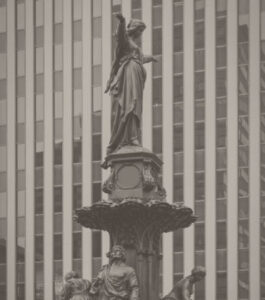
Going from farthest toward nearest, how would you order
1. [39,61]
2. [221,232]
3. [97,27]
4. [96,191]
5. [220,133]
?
[39,61] < [97,27] < [96,191] < [220,133] < [221,232]

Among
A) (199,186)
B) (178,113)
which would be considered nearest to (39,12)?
(178,113)

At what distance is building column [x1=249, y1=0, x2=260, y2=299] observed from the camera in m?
68.3

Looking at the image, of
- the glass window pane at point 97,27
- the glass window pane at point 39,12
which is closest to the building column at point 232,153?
the glass window pane at point 97,27

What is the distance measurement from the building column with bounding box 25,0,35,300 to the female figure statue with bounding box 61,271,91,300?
53.9 meters

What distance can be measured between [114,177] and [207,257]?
48860 millimetres

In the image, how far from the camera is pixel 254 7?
72688mm

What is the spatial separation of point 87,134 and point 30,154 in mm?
4910

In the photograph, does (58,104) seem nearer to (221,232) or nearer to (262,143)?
(262,143)

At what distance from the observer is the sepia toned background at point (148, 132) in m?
69.8

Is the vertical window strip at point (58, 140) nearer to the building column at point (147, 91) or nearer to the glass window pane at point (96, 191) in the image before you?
the glass window pane at point (96, 191)

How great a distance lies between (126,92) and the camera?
70.7 ft

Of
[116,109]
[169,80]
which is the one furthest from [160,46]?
[116,109]

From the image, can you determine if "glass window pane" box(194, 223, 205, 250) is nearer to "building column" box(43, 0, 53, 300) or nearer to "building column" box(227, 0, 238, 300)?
"building column" box(227, 0, 238, 300)

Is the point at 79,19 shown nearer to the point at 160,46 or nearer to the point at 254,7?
the point at 160,46
